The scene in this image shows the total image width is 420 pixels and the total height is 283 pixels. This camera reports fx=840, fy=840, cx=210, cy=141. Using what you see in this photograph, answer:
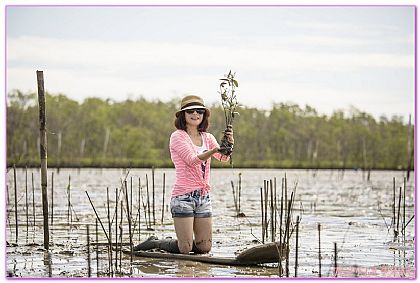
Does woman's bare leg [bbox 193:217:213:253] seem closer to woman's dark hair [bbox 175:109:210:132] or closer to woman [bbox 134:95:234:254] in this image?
woman [bbox 134:95:234:254]

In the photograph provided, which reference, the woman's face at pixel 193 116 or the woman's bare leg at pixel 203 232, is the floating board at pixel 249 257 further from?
the woman's face at pixel 193 116

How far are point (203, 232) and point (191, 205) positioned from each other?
29 cm

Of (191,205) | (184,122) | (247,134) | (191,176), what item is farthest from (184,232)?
(247,134)

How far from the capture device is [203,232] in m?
7.68

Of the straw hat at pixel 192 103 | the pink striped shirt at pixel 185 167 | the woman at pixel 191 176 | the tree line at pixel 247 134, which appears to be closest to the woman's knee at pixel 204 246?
the woman at pixel 191 176

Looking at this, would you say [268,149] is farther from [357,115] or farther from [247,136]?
→ [357,115]

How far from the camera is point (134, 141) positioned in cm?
6756

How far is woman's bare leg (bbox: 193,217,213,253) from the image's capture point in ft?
25.1

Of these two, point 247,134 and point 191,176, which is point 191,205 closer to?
point 191,176

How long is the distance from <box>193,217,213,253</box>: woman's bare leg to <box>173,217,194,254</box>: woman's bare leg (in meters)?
0.09

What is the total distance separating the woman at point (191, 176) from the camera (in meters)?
7.54

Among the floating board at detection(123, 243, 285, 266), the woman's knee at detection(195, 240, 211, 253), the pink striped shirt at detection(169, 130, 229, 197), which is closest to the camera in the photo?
the floating board at detection(123, 243, 285, 266)

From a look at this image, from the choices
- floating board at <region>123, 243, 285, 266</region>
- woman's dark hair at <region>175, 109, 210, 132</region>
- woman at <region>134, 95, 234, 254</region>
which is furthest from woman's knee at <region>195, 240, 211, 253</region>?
woman's dark hair at <region>175, 109, 210, 132</region>

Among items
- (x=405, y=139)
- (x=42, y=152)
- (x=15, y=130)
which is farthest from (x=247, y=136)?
(x=42, y=152)
